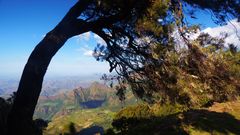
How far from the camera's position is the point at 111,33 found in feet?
31.0

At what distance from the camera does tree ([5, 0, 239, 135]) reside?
706 centimetres

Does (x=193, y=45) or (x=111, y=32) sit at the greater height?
(x=111, y=32)

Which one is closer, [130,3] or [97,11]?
[130,3]

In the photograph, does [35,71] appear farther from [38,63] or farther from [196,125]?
[196,125]

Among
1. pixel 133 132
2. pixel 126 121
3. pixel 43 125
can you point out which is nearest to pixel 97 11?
pixel 133 132

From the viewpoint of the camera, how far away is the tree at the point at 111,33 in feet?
23.2

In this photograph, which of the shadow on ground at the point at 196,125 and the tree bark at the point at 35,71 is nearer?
the tree bark at the point at 35,71

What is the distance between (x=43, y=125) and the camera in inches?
654

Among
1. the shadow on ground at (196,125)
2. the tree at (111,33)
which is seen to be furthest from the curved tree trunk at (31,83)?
the shadow on ground at (196,125)

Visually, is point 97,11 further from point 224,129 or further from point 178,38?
point 224,129

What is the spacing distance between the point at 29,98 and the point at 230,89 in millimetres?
5677

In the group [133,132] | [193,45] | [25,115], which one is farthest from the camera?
[133,132]

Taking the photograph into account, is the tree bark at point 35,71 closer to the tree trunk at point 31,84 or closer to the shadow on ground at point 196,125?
the tree trunk at point 31,84

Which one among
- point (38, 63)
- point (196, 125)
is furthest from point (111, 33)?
point (196, 125)
